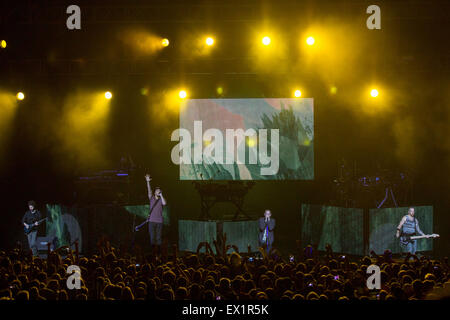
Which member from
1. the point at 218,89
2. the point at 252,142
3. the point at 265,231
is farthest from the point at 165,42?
the point at 265,231

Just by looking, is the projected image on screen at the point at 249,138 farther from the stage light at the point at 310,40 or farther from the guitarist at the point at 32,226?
the guitarist at the point at 32,226

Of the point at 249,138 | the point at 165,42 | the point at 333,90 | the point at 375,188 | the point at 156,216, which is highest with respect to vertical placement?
the point at 165,42

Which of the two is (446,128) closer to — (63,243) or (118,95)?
(118,95)

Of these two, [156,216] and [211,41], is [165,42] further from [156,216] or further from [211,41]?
[156,216]

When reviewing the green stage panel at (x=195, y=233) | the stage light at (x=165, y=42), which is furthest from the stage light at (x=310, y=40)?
the green stage panel at (x=195, y=233)

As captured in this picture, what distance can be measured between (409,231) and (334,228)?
166 centimetres

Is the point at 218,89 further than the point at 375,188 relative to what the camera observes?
Yes

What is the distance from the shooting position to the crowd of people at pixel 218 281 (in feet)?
17.0

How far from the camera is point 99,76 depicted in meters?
15.0

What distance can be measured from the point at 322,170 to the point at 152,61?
5.53 metres

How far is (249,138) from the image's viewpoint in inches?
614

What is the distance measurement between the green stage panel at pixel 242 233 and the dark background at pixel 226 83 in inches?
81.3

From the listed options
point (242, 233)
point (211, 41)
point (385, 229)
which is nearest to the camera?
point (385, 229)

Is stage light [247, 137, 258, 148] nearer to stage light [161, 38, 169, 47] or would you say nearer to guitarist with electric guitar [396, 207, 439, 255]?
stage light [161, 38, 169, 47]
